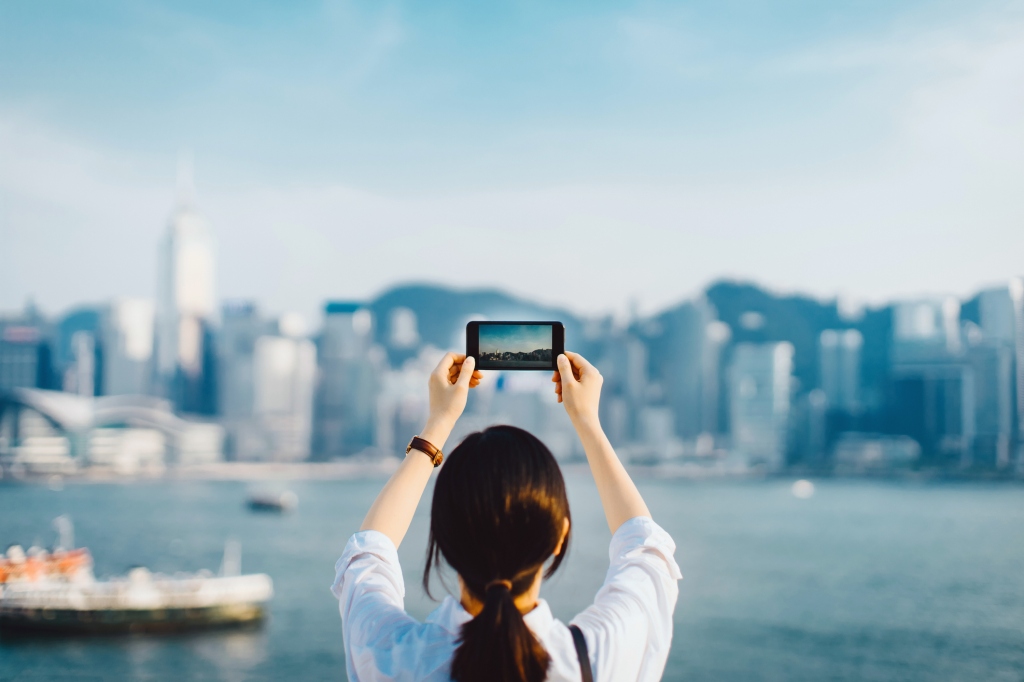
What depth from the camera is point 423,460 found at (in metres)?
0.96

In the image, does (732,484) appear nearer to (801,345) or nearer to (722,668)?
(801,345)

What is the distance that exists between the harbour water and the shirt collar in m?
14.3

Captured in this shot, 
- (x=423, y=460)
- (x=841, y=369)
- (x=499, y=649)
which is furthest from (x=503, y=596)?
(x=841, y=369)

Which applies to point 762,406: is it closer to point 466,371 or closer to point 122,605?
point 122,605

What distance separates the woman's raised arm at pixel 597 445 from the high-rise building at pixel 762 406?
76.6 meters

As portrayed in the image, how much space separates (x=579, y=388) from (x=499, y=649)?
1.00 ft

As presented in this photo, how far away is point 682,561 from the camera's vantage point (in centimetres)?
2866

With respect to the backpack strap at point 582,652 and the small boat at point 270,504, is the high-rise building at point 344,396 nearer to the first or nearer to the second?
the small boat at point 270,504

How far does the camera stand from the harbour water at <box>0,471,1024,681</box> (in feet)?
50.4

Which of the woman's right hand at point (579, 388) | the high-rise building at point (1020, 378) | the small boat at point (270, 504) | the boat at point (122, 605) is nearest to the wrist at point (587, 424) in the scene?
the woman's right hand at point (579, 388)

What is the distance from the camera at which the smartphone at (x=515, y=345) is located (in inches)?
40.7

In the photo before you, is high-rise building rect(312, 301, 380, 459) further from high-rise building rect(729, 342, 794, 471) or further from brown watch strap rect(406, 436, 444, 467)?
brown watch strap rect(406, 436, 444, 467)

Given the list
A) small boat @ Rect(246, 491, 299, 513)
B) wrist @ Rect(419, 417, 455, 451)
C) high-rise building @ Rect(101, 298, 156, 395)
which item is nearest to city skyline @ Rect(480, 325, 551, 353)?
wrist @ Rect(419, 417, 455, 451)

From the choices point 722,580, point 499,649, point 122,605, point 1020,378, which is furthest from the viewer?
point 1020,378
